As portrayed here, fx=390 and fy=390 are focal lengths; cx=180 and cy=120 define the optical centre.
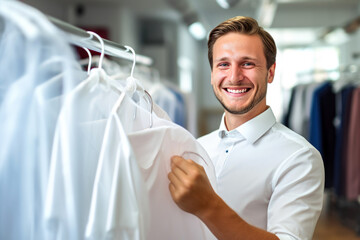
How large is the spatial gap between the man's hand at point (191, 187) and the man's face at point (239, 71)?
422 mm

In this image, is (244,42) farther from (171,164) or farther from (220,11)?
(220,11)

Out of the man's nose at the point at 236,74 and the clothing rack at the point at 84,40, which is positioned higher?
the clothing rack at the point at 84,40

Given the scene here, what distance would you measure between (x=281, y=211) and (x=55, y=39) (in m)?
0.85

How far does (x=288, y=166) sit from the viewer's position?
4.31 feet

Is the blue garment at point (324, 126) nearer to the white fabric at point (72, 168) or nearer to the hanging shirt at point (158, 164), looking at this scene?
the hanging shirt at point (158, 164)

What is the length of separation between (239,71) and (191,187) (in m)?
0.53

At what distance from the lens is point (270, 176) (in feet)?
4.49

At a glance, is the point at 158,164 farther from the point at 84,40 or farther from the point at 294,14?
the point at 294,14

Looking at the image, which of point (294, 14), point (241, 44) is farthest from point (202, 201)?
point (294, 14)

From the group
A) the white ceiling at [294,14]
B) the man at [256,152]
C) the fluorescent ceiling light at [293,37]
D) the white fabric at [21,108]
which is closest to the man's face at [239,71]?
the man at [256,152]

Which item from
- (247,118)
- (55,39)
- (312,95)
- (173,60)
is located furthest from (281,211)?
(173,60)

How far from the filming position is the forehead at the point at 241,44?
1.35 meters

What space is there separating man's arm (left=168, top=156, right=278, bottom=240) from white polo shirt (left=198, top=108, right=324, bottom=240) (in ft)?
0.56

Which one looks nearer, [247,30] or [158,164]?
[158,164]
